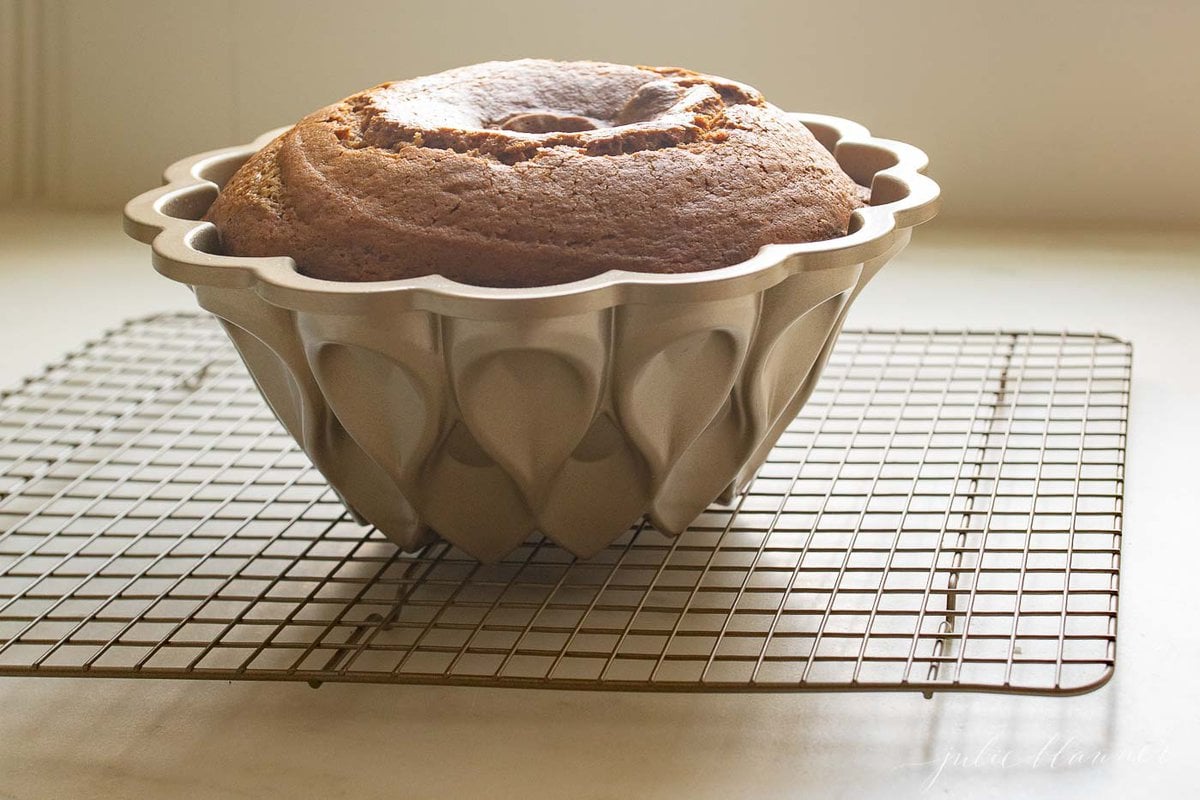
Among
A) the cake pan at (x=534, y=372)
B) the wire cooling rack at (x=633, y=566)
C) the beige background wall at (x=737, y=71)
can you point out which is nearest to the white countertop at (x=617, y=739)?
the wire cooling rack at (x=633, y=566)


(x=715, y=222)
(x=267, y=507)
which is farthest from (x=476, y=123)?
(x=267, y=507)

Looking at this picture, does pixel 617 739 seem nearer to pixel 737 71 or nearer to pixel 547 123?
pixel 547 123

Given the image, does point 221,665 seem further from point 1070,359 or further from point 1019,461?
point 1070,359

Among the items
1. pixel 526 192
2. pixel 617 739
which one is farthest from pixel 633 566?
pixel 526 192

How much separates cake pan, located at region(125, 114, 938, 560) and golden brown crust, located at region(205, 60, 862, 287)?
0.18 ft

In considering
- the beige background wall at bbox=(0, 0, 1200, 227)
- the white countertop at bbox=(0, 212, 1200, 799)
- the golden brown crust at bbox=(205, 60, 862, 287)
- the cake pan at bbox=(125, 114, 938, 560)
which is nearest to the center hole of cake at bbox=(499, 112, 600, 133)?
the golden brown crust at bbox=(205, 60, 862, 287)

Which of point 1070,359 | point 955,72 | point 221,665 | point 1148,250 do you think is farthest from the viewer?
point 955,72

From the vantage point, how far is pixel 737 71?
3.00 m

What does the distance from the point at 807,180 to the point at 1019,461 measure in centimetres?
52

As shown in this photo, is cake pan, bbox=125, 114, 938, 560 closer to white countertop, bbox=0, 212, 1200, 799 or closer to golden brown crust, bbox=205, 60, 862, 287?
golden brown crust, bbox=205, 60, 862, 287

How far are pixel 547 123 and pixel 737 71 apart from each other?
164cm

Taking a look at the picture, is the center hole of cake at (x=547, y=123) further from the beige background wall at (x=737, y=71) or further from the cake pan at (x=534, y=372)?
the beige background wall at (x=737, y=71)

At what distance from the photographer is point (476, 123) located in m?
1.45

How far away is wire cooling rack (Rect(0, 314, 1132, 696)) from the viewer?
1221mm
